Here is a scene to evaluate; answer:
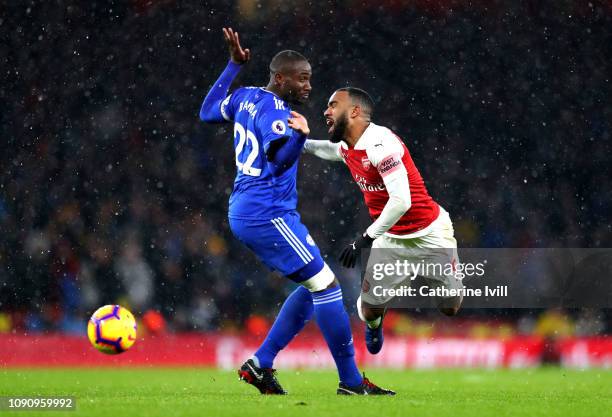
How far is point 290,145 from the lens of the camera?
5367 mm

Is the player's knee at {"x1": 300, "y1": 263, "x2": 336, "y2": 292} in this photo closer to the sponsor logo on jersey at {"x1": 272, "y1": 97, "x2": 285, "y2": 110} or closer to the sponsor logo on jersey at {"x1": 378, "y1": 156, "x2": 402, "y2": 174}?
the sponsor logo on jersey at {"x1": 378, "y1": 156, "x2": 402, "y2": 174}

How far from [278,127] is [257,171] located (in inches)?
14.9

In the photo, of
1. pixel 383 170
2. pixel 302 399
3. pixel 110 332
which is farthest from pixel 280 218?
pixel 110 332

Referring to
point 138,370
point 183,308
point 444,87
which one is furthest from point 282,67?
point 444,87

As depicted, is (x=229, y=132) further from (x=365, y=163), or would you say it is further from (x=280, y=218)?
(x=280, y=218)

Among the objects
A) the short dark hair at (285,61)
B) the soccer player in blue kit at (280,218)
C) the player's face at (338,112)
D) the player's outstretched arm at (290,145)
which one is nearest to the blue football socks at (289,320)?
the soccer player in blue kit at (280,218)

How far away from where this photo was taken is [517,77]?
14.8 m

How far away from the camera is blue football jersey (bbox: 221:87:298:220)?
5590 mm

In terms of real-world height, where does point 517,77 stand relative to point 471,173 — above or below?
above

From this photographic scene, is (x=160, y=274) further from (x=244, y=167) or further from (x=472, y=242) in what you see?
(x=244, y=167)

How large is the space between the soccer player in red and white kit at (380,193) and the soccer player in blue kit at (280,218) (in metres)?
0.28

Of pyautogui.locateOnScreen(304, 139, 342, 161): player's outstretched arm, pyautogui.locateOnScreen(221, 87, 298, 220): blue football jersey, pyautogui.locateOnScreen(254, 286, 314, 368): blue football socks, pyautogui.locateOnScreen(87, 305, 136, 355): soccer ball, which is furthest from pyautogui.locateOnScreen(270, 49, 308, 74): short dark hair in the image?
pyautogui.locateOnScreen(87, 305, 136, 355): soccer ball

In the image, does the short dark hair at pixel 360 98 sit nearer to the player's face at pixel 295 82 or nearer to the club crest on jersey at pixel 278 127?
the player's face at pixel 295 82

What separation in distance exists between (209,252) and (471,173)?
4.15 m
